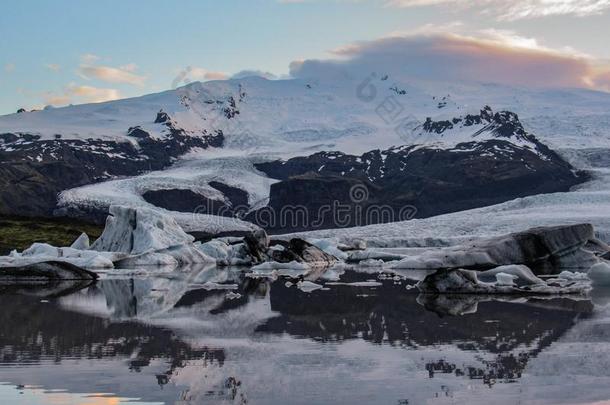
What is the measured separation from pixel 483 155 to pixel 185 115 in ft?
242

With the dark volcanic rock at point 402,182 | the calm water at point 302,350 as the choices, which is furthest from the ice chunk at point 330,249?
the dark volcanic rock at point 402,182

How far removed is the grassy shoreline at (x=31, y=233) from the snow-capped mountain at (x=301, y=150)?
1782 inches

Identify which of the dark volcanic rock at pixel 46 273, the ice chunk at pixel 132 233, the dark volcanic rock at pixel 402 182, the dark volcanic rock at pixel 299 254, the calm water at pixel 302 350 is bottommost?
the calm water at pixel 302 350

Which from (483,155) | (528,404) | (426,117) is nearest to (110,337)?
(528,404)

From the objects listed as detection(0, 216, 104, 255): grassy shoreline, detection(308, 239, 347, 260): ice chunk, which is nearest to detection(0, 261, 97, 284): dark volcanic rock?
detection(0, 216, 104, 255): grassy shoreline

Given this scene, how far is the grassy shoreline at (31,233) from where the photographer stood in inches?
1861

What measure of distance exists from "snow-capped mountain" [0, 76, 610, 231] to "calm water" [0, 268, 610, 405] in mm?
89228

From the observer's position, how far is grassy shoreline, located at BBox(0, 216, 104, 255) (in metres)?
47.3

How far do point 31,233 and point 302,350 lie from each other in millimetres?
44221

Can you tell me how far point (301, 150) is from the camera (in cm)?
16262

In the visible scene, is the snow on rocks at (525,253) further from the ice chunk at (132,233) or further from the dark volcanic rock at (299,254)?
the ice chunk at (132,233)

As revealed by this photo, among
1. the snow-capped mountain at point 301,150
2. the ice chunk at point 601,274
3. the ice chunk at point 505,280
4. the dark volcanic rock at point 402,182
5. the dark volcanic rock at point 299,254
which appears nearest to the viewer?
the ice chunk at point 505,280

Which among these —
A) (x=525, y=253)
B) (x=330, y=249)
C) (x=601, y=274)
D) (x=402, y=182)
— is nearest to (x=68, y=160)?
(x=402, y=182)

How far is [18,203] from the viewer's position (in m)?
133
